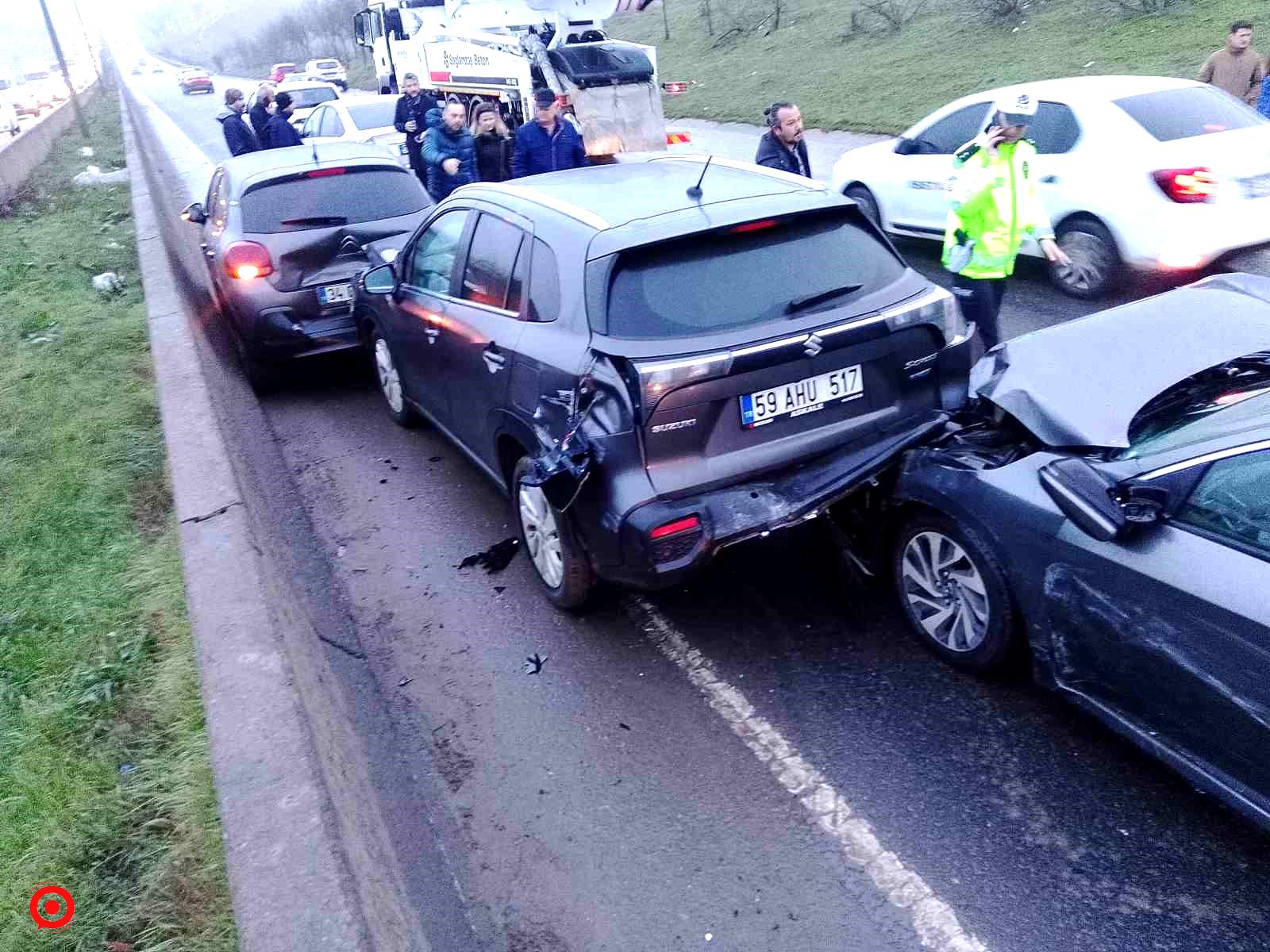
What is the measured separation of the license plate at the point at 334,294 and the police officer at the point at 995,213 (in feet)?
13.9

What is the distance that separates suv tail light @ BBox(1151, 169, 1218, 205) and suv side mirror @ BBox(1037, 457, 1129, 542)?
4.96m

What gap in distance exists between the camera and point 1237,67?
32.6 feet

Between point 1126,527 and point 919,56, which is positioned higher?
point 1126,527

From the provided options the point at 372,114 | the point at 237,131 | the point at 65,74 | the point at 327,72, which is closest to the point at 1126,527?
the point at 237,131

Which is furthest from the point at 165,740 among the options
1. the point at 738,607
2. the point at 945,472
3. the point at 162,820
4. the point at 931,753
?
the point at 945,472

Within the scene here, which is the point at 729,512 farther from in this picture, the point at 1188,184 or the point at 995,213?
the point at 1188,184

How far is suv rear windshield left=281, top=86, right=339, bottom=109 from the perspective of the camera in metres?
25.6

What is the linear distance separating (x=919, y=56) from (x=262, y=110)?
13.9 metres

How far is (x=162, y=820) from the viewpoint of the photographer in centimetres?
307

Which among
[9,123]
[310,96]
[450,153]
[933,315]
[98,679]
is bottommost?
[9,123]

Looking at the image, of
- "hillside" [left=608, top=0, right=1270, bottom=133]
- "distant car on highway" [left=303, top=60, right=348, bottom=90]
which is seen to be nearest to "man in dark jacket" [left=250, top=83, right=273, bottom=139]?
"hillside" [left=608, top=0, right=1270, bottom=133]

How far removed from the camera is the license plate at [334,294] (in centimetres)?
736

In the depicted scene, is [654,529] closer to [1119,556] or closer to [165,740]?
[1119,556]

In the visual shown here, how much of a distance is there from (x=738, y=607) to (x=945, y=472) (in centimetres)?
123
